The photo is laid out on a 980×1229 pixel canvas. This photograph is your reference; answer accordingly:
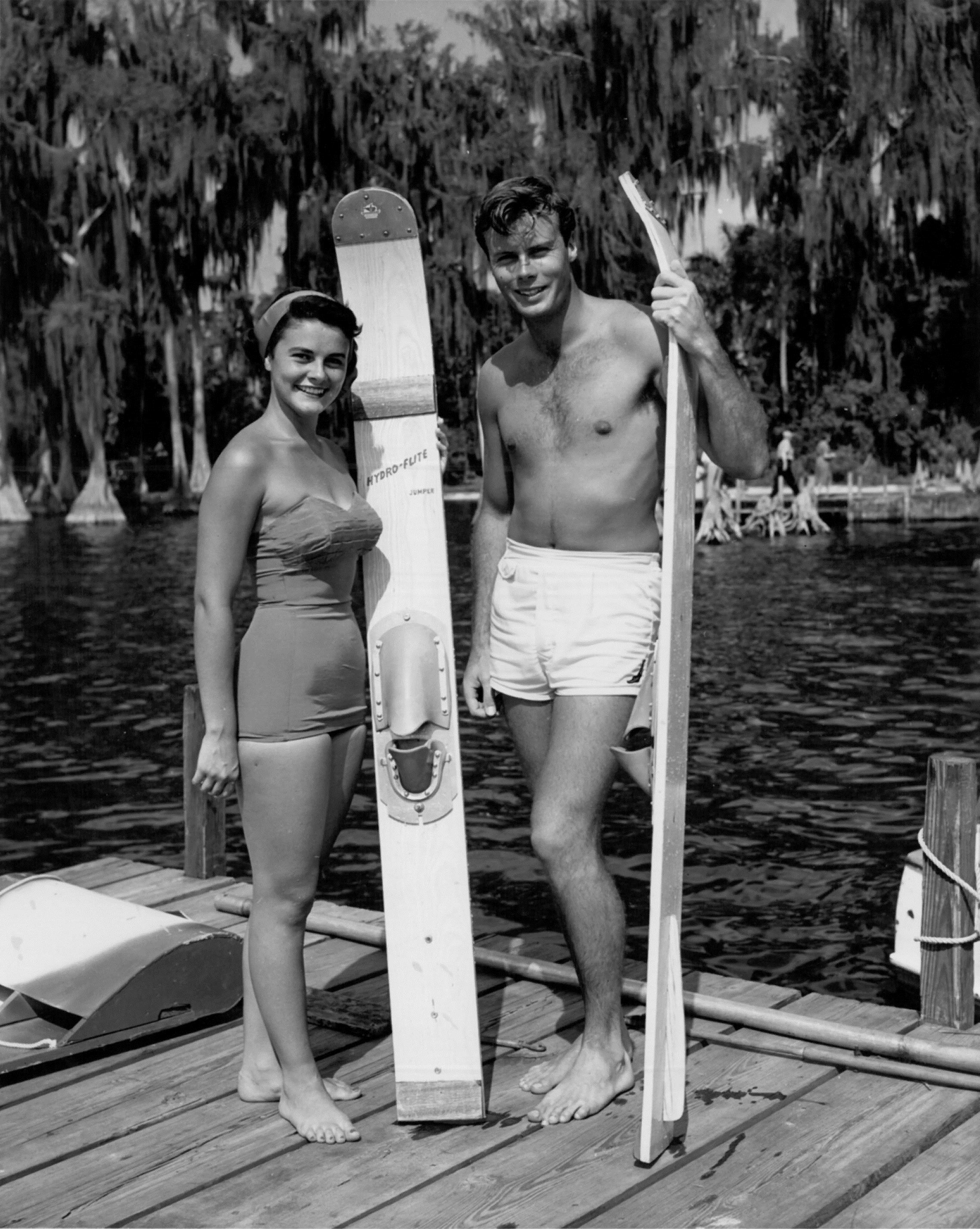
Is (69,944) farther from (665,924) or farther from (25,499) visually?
(25,499)

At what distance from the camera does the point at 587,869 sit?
3.18 m

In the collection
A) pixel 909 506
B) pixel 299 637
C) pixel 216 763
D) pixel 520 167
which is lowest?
pixel 909 506

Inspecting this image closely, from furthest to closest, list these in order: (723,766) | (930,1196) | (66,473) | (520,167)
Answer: (66,473)
(520,167)
(723,766)
(930,1196)

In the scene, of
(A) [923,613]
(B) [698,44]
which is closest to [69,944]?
(A) [923,613]

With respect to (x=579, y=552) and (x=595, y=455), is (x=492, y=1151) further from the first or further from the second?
(x=595, y=455)

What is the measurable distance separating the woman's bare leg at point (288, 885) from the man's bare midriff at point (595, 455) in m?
0.71

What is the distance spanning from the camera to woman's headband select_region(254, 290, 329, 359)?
10.2 ft

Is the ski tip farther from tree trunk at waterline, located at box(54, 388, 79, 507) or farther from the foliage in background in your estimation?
tree trunk at waterline, located at box(54, 388, 79, 507)

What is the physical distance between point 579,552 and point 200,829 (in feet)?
8.00

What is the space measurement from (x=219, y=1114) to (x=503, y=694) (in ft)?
3.48

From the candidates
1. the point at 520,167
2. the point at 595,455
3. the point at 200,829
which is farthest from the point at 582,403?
the point at 520,167

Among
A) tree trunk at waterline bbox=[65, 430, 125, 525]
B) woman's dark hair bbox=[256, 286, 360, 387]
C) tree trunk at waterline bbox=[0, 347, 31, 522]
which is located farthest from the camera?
tree trunk at waterline bbox=[65, 430, 125, 525]

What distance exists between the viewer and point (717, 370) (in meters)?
3.00

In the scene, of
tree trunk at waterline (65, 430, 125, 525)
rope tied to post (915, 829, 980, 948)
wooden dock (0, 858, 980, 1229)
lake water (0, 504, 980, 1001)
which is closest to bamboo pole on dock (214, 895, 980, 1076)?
wooden dock (0, 858, 980, 1229)
